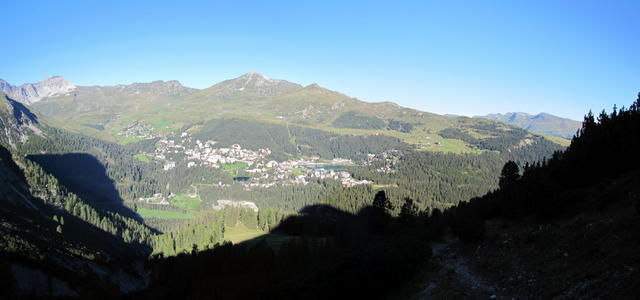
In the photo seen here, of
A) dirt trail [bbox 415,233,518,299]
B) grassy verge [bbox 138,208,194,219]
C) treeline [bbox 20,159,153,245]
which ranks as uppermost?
dirt trail [bbox 415,233,518,299]

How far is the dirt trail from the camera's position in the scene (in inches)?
808

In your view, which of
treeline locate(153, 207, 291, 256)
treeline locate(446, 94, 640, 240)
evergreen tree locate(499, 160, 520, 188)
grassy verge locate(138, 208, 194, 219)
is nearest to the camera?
treeline locate(446, 94, 640, 240)

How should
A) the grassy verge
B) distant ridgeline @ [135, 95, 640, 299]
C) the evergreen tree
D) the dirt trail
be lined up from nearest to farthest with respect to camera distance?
distant ridgeline @ [135, 95, 640, 299]
the dirt trail
the evergreen tree
the grassy verge

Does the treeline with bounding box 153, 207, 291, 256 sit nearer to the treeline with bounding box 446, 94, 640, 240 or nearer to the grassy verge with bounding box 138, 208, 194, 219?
the treeline with bounding box 446, 94, 640, 240

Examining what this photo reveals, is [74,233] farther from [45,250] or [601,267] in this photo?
[601,267]

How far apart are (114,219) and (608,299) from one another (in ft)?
578

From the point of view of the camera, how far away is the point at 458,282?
23.9 metres

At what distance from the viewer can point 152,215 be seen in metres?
190

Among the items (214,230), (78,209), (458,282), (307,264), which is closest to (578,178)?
(458,282)

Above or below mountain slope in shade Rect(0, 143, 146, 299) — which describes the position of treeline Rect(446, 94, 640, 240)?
above

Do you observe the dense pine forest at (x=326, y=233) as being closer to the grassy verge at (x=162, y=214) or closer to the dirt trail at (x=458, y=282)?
the dirt trail at (x=458, y=282)

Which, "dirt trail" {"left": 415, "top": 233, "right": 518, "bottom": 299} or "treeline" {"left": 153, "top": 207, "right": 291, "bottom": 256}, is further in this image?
"treeline" {"left": 153, "top": 207, "right": 291, "bottom": 256}

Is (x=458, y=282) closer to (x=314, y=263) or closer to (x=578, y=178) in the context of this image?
(x=578, y=178)

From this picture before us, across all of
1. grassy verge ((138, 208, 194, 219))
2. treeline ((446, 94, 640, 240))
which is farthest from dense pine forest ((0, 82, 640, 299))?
grassy verge ((138, 208, 194, 219))
